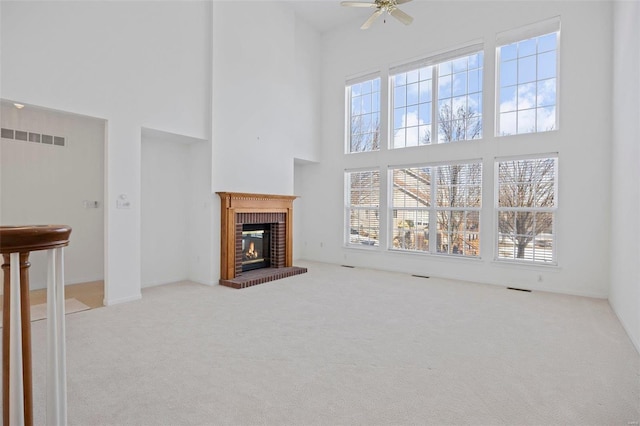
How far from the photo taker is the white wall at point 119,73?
A: 3557 millimetres

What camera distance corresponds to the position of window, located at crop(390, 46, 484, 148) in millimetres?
5836

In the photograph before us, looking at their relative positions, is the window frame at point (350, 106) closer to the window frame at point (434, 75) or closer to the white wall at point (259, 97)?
the window frame at point (434, 75)

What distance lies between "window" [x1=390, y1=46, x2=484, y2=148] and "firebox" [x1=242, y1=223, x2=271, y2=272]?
302 centimetres

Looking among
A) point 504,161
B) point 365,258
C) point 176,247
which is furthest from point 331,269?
point 504,161

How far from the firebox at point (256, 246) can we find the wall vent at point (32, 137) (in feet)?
9.87

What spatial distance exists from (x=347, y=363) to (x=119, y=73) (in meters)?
4.26

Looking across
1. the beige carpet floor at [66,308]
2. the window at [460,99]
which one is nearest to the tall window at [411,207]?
the window at [460,99]

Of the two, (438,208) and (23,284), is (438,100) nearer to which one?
(438,208)

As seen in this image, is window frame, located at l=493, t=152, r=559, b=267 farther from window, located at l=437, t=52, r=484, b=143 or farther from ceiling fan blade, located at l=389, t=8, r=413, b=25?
ceiling fan blade, located at l=389, t=8, r=413, b=25

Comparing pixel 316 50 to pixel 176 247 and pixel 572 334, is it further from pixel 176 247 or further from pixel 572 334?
pixel 572 334

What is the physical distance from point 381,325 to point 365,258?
350 centimetres

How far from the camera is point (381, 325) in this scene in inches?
139

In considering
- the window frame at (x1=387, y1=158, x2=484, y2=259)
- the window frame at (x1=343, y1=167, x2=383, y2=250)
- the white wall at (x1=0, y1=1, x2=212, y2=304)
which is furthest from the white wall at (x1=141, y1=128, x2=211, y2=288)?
the window frame at (x1=387, y1=158, x2=484, y2=259)

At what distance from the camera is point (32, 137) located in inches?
194
